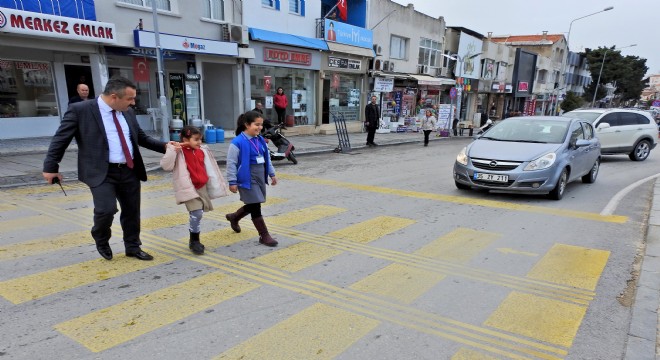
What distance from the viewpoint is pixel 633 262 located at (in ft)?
16.3

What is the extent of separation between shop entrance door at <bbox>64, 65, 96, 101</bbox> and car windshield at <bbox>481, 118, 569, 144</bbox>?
12188 mm

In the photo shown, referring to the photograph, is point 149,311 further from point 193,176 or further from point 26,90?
point 26,90

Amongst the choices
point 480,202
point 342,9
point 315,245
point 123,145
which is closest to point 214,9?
point 342,9

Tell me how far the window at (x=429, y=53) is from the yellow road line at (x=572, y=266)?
25.2 m

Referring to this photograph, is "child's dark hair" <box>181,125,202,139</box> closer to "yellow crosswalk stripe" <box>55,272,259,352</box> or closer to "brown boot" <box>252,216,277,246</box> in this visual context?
"brown boot" <box>252,216,277,246</box>

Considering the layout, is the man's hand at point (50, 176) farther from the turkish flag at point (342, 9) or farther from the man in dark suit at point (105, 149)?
the turkish flag at point (342, 9)

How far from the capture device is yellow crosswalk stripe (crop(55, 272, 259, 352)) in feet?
10.2

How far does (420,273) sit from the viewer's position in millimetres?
4445

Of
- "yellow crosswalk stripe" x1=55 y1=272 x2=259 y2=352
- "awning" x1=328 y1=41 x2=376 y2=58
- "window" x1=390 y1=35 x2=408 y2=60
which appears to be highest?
"window" x1=390 y1=35 x2=408 y2=60

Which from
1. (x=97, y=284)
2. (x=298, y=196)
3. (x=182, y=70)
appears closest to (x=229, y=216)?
(x=97, y=284)

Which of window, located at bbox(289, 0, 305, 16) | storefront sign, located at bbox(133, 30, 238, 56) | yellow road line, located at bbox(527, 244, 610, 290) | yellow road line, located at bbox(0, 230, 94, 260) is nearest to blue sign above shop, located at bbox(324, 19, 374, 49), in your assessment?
A: window, located at bbox(289, 0, 305, 16)

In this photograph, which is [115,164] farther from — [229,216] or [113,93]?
[229,216]

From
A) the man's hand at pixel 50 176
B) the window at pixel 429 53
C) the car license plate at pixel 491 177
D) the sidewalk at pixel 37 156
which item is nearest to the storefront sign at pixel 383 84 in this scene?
the window at pixel 429 53

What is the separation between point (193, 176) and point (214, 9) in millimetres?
13242
